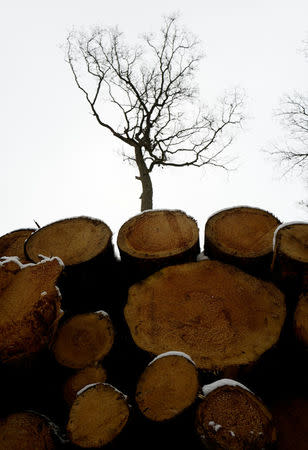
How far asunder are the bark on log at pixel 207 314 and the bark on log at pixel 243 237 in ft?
0.31

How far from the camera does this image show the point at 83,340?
5.37 ft

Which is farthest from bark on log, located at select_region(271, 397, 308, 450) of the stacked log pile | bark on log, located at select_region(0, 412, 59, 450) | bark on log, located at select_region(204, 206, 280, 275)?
bark on log, located at select_region(0, 412, 59, 450)

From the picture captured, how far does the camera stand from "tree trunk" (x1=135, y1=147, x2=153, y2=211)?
290 inches

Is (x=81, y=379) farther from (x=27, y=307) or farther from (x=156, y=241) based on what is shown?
(x=156, y=241)

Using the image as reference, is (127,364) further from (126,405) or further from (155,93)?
(155,93)

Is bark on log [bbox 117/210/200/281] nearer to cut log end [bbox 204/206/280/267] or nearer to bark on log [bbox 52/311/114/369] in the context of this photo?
cut log end [bbox 204/206/280/267]

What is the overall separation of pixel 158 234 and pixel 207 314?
23.5 inches

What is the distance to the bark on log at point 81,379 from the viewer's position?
1489mm

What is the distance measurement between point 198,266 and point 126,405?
88cm

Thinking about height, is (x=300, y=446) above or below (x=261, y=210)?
below

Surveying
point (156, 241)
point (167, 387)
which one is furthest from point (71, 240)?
point (167, 387)

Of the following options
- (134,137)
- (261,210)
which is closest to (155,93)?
(134,137)

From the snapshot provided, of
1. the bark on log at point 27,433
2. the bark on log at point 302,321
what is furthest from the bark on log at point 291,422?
the bark on log at point 27,433

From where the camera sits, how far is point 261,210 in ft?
6.46
